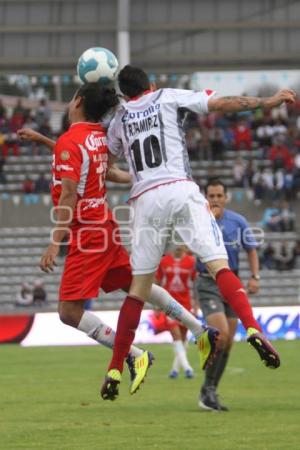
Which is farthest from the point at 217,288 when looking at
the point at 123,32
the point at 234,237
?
the point at 123,32

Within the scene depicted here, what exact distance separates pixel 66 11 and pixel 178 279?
44.1 ft

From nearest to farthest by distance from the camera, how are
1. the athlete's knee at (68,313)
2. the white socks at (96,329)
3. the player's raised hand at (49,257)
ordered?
the player's raised hand at (49,257) < the athlete's knee at (68,313) < the white socks at (96,329)

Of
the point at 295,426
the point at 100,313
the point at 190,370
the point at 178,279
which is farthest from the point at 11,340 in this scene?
the point at 295,426

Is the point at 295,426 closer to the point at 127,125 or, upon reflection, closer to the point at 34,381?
the point at 127,125

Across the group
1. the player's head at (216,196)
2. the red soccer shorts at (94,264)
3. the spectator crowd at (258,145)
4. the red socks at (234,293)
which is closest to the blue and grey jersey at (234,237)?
the player's head at (216,196)

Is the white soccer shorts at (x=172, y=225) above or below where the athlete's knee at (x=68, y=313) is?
above

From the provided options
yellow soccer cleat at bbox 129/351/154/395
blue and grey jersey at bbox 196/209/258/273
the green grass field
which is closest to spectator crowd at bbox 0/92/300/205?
the green grass field

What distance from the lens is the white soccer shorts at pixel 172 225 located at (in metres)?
9.52

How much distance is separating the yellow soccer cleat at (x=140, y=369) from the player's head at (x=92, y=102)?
1.96 m

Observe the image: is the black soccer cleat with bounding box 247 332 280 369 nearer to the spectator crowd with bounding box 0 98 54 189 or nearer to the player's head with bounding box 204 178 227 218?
the player's head with bounding box 204 178 227 218

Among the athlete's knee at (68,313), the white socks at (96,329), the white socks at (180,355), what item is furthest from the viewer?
the white socks at (180,355)

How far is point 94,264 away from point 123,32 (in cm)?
2030

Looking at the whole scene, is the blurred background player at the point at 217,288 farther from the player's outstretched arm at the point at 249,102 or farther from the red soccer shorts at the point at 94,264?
the player's outstretched arm at the point at 249,102

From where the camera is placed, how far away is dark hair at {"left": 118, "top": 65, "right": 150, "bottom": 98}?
9.80 meters
